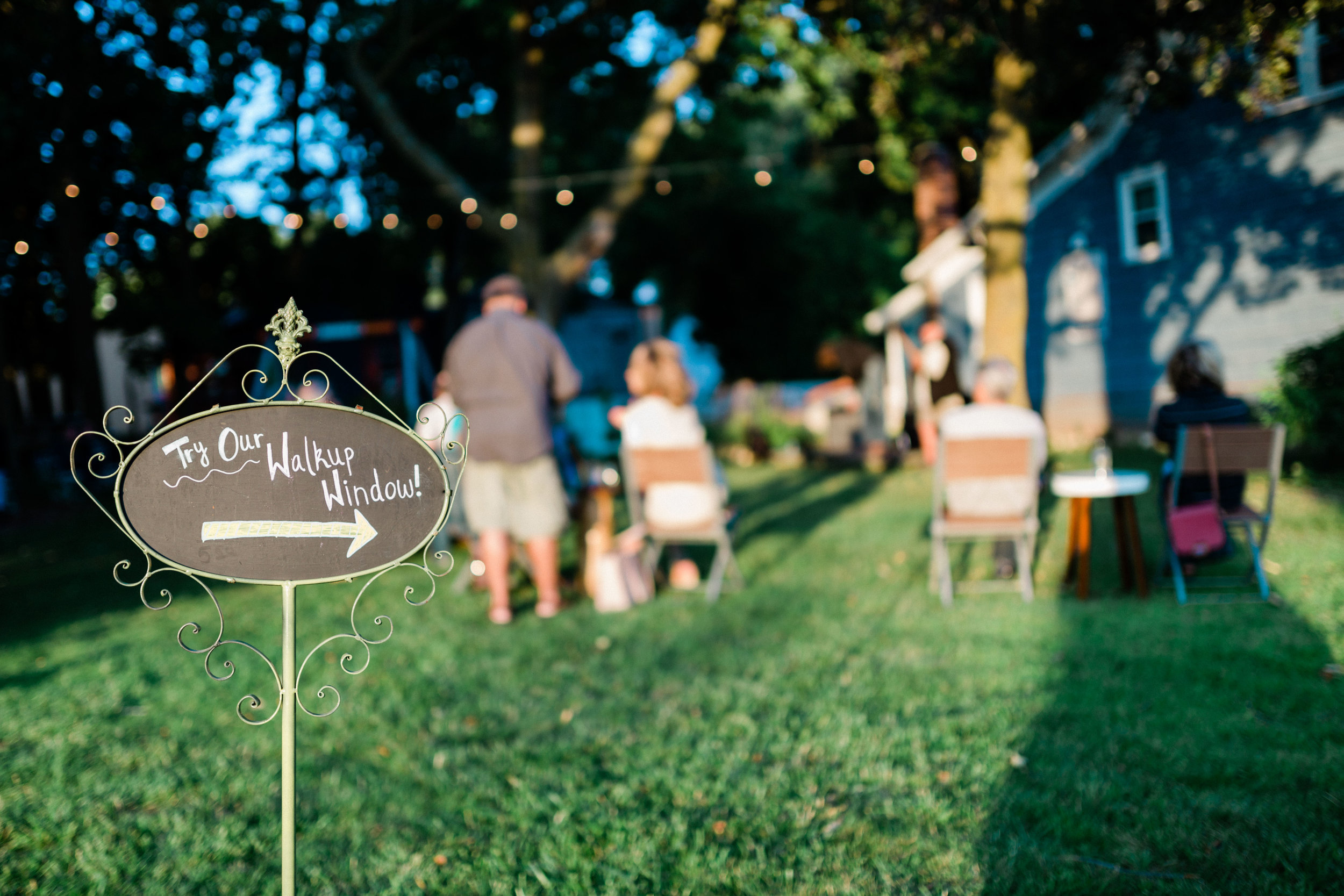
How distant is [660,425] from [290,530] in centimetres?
415

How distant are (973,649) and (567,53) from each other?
10.0 meters

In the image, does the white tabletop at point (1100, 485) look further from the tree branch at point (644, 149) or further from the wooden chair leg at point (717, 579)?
the tree branch at point (644, 149)

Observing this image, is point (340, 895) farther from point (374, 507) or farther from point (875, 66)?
point (875, 66)

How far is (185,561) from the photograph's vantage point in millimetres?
1936

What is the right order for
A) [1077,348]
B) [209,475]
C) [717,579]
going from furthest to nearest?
[1077,348] → [717,579] → [209,475]

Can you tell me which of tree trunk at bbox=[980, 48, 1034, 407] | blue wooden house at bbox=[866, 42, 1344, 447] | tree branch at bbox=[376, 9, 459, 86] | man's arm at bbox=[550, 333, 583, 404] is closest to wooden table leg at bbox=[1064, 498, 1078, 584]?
man's arm at bbox=[550, 333, 583, 404]

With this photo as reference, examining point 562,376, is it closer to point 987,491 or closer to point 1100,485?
point 987,491

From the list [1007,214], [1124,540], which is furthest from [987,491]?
[1007,214]

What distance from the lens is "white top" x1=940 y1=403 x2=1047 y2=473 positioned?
559cm

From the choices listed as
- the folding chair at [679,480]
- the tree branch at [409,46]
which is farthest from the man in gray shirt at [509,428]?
the tree branch at [409,46]

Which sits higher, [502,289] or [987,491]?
[502,289]

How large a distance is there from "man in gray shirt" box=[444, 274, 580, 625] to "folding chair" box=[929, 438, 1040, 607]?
2.17 metres

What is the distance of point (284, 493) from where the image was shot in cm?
199

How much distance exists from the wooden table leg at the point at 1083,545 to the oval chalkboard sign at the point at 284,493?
432cm
